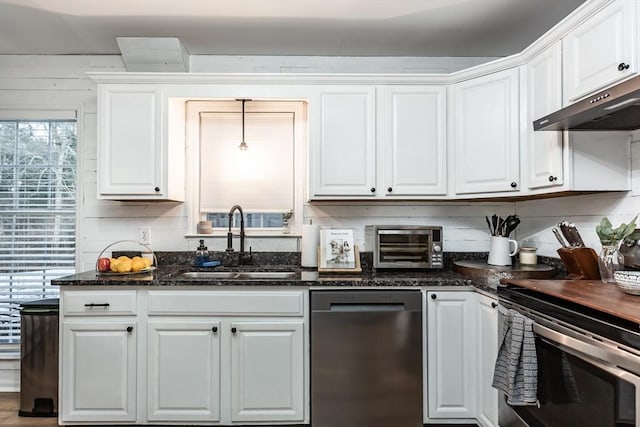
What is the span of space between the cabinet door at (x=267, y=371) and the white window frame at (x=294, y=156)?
889 mm

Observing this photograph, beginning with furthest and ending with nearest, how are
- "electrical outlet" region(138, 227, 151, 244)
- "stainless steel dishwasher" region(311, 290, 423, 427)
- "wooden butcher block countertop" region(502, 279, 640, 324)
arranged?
"electrical outlet" region(138, 227, 151, 244) < "stainless steel dishwasher" region(311, 290, 423, 427) < "wooden butcher block countertop" region(502, 279, 640, 324)

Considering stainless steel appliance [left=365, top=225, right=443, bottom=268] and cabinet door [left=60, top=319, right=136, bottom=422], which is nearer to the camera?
cabinet door [left=60, top=319, right=136, bottom=422]

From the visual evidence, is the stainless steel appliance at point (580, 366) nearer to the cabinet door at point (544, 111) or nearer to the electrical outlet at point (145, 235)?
the cabinet door at point (544, 111)

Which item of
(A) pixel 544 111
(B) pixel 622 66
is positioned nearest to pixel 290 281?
(A) pixel 544 111

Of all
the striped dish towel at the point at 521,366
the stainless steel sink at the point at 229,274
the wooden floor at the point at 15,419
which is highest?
the stainless steel sink at the point at 229,274

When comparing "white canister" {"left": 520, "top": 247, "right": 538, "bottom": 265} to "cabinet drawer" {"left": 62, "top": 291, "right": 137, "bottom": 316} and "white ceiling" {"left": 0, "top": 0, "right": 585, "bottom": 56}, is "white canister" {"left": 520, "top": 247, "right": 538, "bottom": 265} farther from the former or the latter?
"cabinet drawer" {"left": 62, "top": 291, "right": 137, "bottom": 316}

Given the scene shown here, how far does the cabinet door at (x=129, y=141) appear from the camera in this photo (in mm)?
2703

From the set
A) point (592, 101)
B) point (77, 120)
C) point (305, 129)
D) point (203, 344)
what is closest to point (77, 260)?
point (77, 120)

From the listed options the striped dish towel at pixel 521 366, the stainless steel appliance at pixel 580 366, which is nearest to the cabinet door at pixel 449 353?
the stainless steel appliance at pixel 580 366

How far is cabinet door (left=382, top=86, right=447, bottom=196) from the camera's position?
271cm

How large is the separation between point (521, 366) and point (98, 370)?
2238mm

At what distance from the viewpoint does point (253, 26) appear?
105 inches

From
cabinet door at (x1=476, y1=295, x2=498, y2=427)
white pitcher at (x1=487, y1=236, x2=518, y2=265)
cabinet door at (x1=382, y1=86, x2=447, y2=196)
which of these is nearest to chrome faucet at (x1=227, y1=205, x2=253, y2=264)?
cabinet door at (x1=382, y1=86, x2=447, y2=196)

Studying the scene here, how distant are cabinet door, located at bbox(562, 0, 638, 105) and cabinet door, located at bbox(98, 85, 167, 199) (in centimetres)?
242
